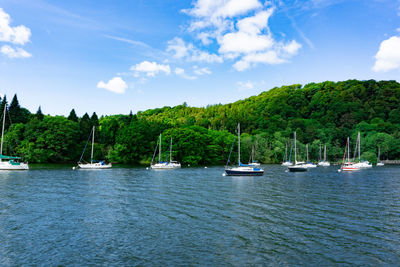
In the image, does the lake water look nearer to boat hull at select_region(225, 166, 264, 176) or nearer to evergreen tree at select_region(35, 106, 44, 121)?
boat hull at select_region(225, 166, 264, 176)

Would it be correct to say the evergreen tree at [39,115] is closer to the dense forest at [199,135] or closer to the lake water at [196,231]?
the dense forest at [199,135]

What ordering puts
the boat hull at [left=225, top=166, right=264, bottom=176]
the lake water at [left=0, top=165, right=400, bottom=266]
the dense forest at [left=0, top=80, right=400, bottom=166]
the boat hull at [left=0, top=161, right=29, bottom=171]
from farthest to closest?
the dense forest at [left=0, top=80, right=400, bottom=166] → the boat hull at [left=0, top=161, right=29, bottom=171] → the boat hull at [left=225, top=166, right=264, bottom=176] → the lake water at [left=0, top=165, right=400, bottom=266]

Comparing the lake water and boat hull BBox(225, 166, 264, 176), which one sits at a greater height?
boat hull BBox(225, 166, 264, 176)

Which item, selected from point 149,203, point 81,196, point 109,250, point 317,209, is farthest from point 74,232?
point 317,209

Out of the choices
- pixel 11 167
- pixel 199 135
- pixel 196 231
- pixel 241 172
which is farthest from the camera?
pixel 199 135

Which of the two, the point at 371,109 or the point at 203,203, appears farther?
the point at 371,109

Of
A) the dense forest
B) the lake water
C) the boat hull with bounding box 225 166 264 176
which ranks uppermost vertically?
the dense forest

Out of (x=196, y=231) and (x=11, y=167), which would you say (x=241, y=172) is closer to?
(x=196, y=231)

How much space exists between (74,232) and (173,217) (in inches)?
291

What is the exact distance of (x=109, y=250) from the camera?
15.5 m

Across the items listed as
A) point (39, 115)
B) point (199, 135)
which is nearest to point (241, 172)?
point (199, 135)

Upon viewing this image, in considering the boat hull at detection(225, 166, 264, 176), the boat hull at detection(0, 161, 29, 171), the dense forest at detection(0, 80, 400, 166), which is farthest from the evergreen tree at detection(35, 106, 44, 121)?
the boat hull at detection(225, 166, 264, 176)

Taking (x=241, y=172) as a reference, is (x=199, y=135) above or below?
above

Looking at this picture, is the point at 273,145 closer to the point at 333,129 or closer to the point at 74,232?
the point at 333,129
